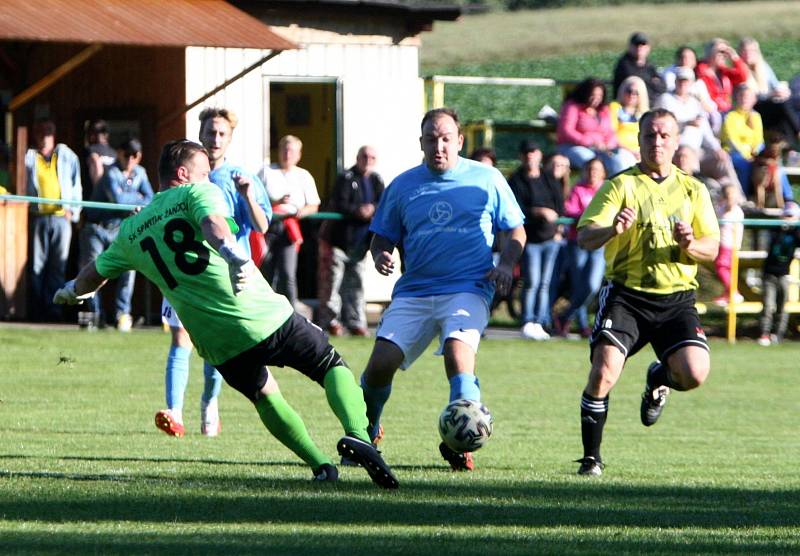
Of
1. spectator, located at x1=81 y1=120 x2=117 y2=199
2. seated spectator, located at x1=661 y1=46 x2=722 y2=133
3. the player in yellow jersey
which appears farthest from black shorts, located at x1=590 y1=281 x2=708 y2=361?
seated spectator, located at x1=661 y1=46 x2=722 y2=133

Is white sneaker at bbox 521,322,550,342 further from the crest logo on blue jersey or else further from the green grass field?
the crest logo on blue jersey

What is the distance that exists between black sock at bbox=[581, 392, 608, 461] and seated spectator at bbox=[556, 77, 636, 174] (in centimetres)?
1144

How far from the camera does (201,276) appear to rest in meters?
8.36

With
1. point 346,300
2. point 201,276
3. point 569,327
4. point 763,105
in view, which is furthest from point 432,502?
point 763,105

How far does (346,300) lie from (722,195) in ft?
16.3

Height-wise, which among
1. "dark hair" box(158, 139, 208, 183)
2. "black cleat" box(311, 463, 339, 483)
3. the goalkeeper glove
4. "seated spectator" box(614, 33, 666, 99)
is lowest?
"black cleat" box(311, 463, 339, 483)

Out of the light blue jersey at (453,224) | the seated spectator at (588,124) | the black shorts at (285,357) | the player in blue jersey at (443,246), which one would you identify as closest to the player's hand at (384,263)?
the player in blue jersey at (443,246)

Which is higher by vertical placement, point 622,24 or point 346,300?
point 622,24

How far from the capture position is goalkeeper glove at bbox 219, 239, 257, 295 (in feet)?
24.9

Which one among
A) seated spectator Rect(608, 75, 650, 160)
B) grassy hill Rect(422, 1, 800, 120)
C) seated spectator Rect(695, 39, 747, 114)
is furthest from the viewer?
grassy hill Rect(422, 1, 800, 120)

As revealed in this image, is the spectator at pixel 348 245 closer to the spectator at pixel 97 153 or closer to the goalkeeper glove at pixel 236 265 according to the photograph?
the spectator at pixel 97 153

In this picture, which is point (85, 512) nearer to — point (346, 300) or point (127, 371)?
point (127, 371)

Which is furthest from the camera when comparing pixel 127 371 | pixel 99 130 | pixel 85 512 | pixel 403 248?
pixel 99 130

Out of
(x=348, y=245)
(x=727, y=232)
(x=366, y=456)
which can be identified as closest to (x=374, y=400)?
(x=366, y=456)
